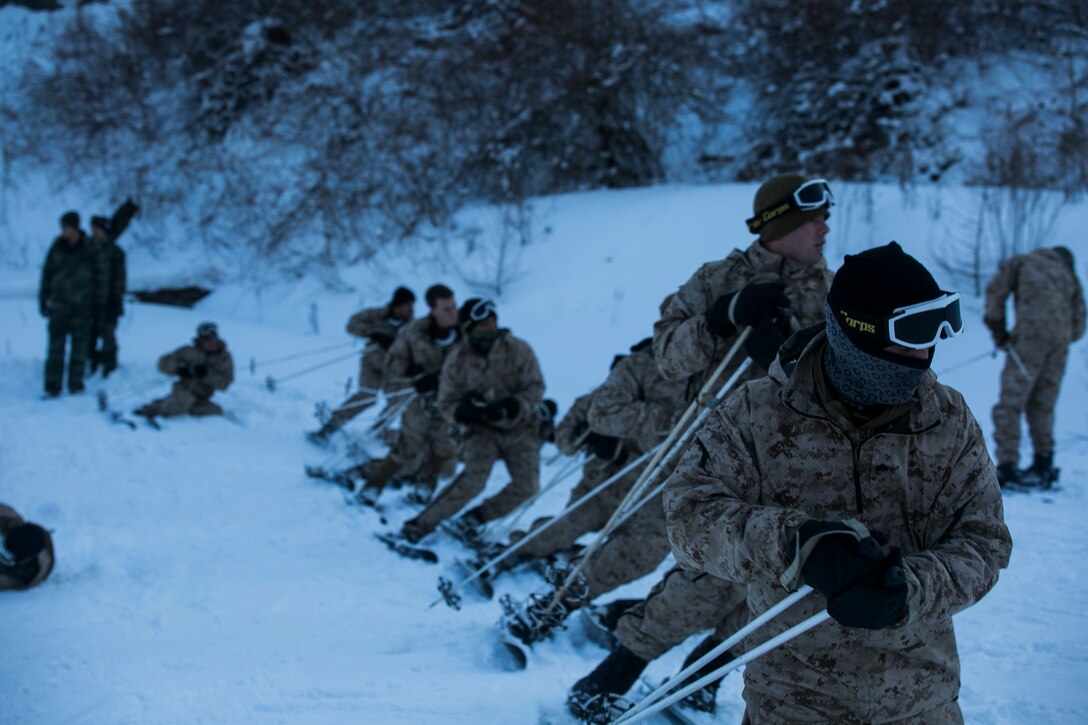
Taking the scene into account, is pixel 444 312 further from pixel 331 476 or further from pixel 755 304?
pixel 755 304

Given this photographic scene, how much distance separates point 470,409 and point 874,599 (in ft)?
12.8

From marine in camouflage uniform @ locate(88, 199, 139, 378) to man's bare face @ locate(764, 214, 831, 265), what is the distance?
27.6 ft

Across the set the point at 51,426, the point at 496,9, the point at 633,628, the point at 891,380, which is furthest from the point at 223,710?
the point at 496,9

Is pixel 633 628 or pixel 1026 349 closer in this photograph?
pixel 633 628

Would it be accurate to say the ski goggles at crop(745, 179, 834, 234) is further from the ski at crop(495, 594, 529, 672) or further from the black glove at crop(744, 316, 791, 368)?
the ski at crop(495, 594, 529, 672)

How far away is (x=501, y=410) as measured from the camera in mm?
5277

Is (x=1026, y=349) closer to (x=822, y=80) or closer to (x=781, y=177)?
(x=781, y=177)

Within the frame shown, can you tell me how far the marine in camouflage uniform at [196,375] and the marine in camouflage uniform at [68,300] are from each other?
1228 millimetres

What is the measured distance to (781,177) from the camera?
313cm

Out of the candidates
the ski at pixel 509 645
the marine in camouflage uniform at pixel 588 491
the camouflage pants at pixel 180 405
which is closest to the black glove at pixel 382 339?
the camouflage pants at pixel 180 405

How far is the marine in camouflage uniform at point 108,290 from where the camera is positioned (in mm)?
9266

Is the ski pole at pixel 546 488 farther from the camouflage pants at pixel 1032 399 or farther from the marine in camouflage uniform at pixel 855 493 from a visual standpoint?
the camouflage pants at pixel 1032 399

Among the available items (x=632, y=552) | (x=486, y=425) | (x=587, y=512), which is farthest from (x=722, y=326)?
(x=486, y=425)

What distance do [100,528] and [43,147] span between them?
1659 centimetres
